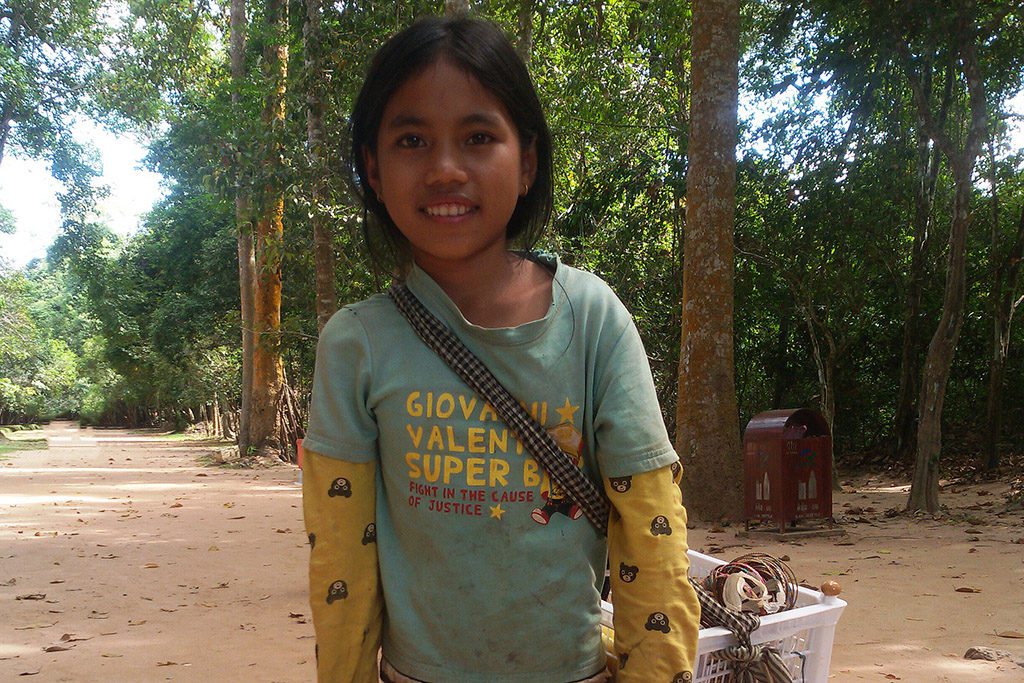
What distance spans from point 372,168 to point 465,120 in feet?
0.75

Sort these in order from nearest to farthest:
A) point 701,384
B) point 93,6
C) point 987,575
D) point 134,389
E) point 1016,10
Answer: point 987,575 → point 701,384 → point 1016,10 → point 93,6 → point 134,389

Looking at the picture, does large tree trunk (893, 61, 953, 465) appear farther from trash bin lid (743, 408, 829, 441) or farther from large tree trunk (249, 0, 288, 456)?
large tree trunk (249, 0, 288, 456)

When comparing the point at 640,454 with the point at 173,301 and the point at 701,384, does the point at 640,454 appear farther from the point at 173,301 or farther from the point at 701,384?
the point at 173,301

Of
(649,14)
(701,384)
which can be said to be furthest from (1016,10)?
(701,384)

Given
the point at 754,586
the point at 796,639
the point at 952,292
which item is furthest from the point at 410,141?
the point at 952,292

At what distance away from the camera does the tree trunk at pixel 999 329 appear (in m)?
9.98

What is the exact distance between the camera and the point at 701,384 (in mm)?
7730

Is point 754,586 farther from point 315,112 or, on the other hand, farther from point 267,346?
point 267,346

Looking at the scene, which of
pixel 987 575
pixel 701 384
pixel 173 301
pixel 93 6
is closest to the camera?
pixel 987 575

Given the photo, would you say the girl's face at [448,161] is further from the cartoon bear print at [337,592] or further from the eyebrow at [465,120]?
the cartoon bear print at [337,592]

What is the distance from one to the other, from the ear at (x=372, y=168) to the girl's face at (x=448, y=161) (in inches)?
3.0

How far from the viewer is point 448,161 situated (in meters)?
1.41

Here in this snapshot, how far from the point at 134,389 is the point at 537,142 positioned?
44.1 meters

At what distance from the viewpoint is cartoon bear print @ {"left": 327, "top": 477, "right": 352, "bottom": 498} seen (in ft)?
4.63
